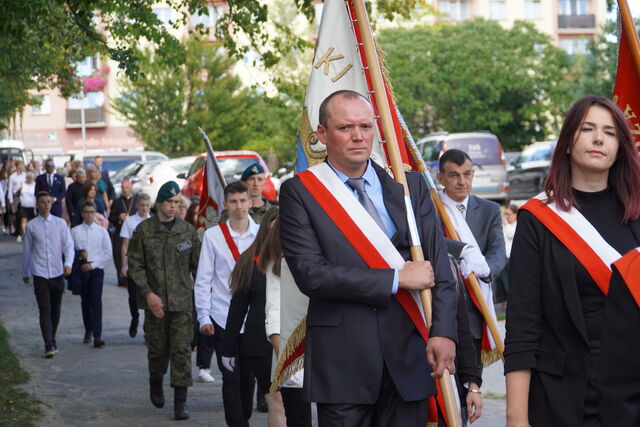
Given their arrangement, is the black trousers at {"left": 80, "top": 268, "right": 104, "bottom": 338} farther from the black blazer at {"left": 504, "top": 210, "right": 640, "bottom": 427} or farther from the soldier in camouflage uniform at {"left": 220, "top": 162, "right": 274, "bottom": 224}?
the black blazer at {"left": 504, "top": 210, "right": 640, "bottom": 427}

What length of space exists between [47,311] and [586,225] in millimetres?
10273

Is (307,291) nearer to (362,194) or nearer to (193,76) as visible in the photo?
(362,194)

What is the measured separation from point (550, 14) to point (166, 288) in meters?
70.4

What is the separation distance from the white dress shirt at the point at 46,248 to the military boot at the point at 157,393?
161 inches

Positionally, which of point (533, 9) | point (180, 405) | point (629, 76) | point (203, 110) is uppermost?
point (533, 9)

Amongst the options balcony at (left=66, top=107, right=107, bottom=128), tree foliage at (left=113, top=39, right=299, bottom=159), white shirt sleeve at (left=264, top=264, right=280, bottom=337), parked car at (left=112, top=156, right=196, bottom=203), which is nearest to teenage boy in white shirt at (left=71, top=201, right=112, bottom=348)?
white shirt sleeve at (left=264, top=264, right=280, bottom=337)

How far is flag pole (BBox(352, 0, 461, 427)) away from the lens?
460 cm

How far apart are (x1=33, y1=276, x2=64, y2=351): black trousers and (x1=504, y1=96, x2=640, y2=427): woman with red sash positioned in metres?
9.95

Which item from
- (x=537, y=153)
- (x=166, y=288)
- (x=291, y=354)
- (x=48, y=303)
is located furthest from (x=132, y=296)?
(x=537, y=153)

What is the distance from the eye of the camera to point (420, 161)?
6555 millimetres

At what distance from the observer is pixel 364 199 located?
4.66m

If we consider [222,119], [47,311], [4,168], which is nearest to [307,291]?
[47,311]

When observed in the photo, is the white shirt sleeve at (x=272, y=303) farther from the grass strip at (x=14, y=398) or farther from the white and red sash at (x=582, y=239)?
the white and red sash at (x=582, y=239)

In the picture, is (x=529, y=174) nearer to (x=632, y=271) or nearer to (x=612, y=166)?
(x=612, y=166)
